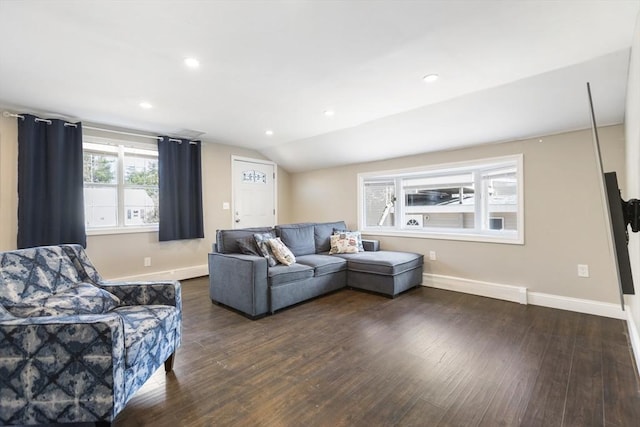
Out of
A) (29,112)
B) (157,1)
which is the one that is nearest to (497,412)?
(157,1)

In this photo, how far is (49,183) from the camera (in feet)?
11.4

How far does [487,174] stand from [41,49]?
15.1 ft

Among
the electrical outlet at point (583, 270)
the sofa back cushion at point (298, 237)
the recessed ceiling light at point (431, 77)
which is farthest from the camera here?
the sofa back cushion at point (298, 237)

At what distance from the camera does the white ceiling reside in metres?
1.75

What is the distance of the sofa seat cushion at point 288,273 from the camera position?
3.11m

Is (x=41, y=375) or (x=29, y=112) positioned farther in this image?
(x=29, y=112)

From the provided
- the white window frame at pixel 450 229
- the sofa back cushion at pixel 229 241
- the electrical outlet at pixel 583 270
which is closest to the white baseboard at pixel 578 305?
the electrical outlet at pixel 583 270

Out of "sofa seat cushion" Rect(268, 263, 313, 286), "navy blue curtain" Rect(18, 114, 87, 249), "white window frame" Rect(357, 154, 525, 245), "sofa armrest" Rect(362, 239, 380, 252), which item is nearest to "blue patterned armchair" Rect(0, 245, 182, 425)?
"sofa seat cushion" Rect(268, 263, 313, 286)

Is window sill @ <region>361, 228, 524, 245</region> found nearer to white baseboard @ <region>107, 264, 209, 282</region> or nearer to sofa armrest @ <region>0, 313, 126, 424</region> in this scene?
white baseboard @ <region>107, 264, 209, 282</region>

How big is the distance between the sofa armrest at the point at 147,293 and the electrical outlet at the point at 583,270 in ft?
12.6

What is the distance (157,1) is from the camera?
1.64 m

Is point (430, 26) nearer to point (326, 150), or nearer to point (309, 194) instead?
point (326, 150)

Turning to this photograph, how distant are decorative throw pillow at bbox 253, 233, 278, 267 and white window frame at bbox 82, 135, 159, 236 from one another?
1.99 m

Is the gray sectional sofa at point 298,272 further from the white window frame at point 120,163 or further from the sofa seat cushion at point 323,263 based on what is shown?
the white window frame at point 120,163
